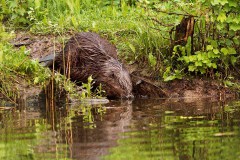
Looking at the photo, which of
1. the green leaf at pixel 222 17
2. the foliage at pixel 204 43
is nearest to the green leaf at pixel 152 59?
the foliage at pixel 204 43

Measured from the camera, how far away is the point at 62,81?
825 centimetres

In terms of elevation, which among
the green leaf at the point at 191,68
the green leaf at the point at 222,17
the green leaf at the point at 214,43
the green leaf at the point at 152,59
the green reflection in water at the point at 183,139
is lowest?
the green reflection in water at the point at 183,139

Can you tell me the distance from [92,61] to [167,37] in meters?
1.05

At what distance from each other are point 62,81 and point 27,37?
6.11ft

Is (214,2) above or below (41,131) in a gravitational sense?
above

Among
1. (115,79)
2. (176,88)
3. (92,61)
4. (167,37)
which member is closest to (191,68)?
(176,88)

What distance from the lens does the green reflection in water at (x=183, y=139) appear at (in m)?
4.58

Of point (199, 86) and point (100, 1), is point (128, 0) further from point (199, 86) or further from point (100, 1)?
point (199, 86)

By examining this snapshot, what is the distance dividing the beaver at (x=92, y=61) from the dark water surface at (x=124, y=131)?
31.1 inches

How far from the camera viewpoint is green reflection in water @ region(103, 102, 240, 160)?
4.58 meters

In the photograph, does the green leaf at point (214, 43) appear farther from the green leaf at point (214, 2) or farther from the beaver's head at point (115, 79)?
the beaver's head at point (115, 79)

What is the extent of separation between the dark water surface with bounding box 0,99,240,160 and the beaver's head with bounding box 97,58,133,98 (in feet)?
1.77

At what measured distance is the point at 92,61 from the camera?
9070 millimetres

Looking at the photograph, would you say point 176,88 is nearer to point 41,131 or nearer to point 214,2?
point 214,2
